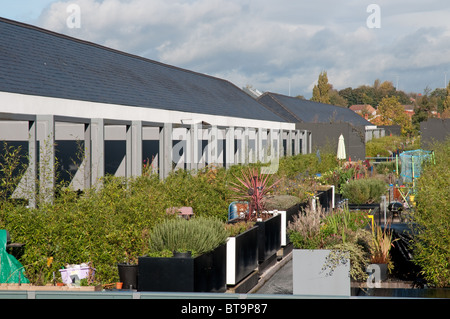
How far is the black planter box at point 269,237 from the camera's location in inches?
408

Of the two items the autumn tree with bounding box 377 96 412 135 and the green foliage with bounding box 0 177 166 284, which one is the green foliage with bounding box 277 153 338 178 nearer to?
the green foliage with bounding box 0 177 166 284

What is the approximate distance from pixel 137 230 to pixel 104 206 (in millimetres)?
653

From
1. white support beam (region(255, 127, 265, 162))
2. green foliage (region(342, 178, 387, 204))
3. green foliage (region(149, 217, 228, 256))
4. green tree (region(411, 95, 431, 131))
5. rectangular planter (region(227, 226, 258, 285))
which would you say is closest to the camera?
green foliage (region(149, 217, 228, 256))

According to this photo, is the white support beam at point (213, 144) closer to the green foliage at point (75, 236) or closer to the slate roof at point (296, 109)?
the green foliage at point (75, 236)

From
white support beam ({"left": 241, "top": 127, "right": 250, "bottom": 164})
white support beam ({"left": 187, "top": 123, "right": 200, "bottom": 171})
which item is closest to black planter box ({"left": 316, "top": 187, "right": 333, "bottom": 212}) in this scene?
white support beam ({"left": 187, "top": 123, "right": 200, "bottom": 171})

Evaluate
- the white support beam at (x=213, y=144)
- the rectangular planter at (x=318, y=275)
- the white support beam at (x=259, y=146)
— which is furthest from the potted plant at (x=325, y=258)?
the white support beam at (x=259, y=146)

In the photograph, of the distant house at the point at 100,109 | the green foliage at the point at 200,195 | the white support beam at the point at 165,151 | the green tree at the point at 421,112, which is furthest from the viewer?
the green tree at the point at 421,112

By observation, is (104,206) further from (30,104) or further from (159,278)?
(30,104)

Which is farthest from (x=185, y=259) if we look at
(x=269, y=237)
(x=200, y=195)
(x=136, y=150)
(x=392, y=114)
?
(x=392, y=114)

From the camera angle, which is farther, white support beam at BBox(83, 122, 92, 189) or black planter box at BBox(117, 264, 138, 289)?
white support beam at BBox(83, 122, 92, 189)

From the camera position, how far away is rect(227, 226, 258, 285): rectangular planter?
8.60 metres

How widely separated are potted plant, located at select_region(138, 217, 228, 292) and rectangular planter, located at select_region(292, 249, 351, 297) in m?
1.06

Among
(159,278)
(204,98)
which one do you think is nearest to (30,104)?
(159,278)

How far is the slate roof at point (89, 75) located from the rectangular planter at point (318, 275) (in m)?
7.00
